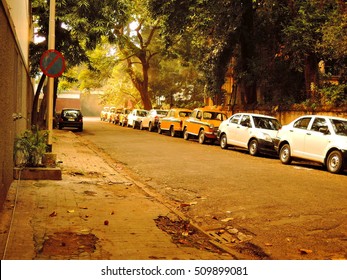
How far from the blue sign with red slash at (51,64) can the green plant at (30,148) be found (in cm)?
148

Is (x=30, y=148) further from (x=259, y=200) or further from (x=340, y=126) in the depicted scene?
(x=340, y=126)

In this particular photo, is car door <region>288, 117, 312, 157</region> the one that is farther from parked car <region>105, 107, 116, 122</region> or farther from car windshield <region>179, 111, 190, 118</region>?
parked car <region>105, 107, 116, 122</region>

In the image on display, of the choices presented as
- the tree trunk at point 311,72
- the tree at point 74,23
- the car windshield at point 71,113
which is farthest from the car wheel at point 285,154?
the car windshield at point 71,113

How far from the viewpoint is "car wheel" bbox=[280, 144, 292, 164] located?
15.4 metres

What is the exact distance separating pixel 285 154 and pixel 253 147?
2627 mm

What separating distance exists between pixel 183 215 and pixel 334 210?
107 inches

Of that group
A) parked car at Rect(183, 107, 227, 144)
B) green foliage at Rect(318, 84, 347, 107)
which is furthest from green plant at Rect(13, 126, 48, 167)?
green foliage at Rect(318, 84, 347, 107)

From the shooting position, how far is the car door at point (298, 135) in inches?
580

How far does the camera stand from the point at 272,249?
6.17 m

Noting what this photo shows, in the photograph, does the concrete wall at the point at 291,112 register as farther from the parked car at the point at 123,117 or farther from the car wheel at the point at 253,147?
the parked car at the point at 123,117

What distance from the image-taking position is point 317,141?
1410 cm

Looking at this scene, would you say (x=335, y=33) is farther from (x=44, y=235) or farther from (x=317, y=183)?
(x=44, y=235)

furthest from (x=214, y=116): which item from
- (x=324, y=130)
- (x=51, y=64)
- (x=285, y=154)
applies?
(x=51, y=64)

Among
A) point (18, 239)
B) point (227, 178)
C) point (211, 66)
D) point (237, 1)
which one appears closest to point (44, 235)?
point (18, 239)
